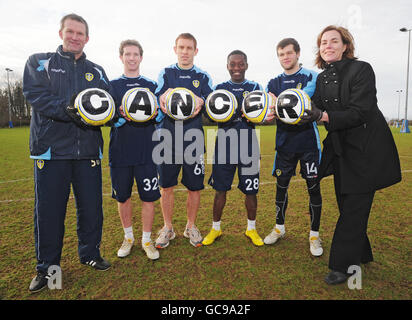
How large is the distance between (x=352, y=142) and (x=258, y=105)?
3.61 feet

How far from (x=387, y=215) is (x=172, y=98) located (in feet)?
14.2

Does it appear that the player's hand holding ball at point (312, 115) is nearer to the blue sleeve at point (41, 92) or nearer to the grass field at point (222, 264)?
the grass field at point (222, 264)

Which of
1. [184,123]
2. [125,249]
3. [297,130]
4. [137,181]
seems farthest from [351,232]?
[125,249]

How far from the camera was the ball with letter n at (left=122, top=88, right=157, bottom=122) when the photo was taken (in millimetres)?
3058

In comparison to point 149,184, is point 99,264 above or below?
below

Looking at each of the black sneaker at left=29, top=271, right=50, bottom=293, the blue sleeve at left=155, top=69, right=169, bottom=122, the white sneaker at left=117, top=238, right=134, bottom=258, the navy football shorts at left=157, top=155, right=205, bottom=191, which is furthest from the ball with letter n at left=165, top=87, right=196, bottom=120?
the black sneaker at left=29, top=271, right=50, bottom=293

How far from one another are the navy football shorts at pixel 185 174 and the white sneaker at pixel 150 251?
83cm

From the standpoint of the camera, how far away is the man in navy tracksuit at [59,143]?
2723mm

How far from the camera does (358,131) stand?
2.80m

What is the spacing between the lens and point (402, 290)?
8.74ft

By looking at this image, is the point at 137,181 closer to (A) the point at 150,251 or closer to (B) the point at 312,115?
(A) the point at 150,251

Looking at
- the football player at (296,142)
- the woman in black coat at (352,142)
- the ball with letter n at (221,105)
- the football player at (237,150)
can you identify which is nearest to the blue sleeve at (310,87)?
the football player at (296,142)
